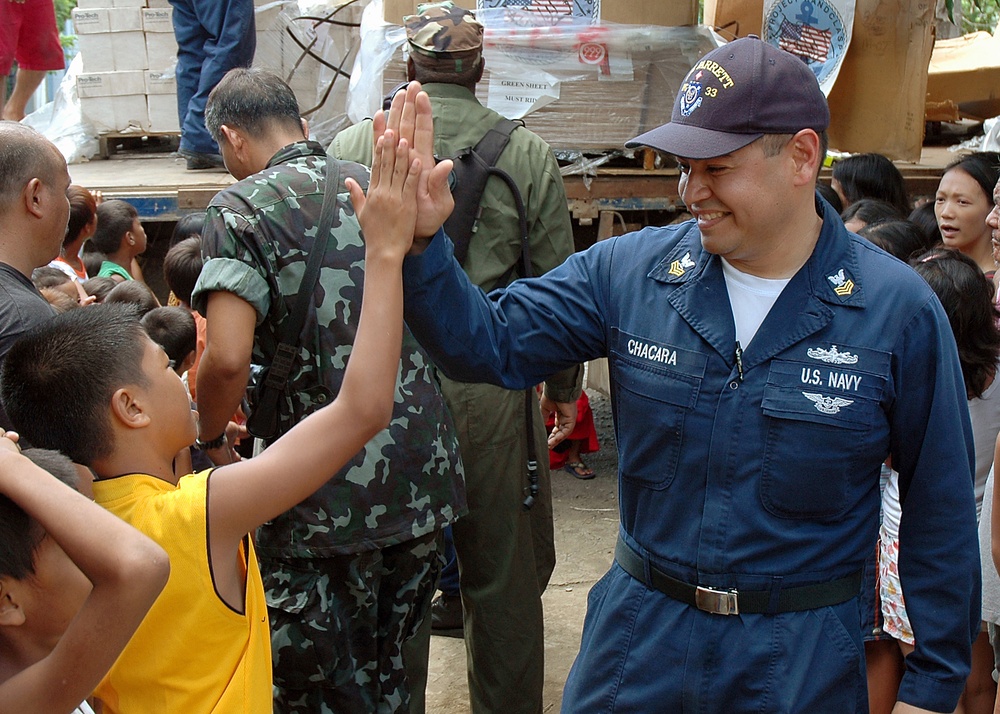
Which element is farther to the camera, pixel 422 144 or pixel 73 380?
pixel 73 380

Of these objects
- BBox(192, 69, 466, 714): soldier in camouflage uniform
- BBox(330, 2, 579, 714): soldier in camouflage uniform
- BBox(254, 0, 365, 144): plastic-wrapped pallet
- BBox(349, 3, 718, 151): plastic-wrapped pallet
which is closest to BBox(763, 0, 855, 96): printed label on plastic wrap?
BBox(349, 3, 718, 151): plastic-wrapped pallet

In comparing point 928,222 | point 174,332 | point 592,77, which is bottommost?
point 174,332

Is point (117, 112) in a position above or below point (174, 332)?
above

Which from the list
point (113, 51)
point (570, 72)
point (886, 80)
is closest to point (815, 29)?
point (886, 80)

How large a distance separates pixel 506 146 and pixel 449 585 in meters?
2.00

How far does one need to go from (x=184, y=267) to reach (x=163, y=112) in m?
2.79

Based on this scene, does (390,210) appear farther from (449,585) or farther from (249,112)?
(449,585)

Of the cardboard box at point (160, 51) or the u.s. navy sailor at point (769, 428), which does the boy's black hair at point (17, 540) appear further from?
the cardboard box at point (160, 51)

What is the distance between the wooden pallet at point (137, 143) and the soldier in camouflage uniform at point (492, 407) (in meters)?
3.72

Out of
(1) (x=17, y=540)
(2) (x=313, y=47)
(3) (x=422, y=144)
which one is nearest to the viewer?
(1) (x=17, y=540)

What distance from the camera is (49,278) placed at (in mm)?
3895

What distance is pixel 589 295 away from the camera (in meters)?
2.23

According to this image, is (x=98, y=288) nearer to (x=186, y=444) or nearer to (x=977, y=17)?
(x=186, y=444)

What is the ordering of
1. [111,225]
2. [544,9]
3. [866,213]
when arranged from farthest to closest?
[111,225] < [544,9] < [866,213]
